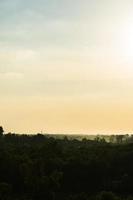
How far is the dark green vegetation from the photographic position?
101 m

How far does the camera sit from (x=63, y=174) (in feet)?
360

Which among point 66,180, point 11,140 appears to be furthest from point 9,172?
point 11,140

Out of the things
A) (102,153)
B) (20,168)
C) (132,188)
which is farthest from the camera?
(102,153)

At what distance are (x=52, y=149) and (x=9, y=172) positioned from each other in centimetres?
1383

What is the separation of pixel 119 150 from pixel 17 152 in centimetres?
2248

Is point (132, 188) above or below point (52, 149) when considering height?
below

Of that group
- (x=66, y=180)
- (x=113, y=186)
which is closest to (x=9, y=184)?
(x=66, y=180)

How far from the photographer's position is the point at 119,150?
401 ft

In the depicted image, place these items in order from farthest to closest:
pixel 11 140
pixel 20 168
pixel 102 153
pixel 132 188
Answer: pixel 11 140
pixel 102 153
pixel 20 168
pixel 132 188

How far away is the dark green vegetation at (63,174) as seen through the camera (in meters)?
101

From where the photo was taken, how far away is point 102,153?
391ft

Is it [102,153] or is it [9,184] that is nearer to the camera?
[9,184]

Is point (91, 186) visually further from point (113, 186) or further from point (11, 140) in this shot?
point (11, 140)

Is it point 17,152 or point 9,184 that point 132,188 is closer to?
point 9,184
